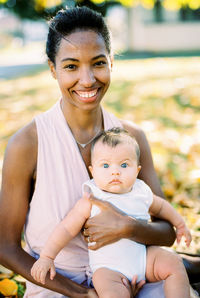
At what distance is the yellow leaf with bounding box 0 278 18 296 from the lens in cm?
264

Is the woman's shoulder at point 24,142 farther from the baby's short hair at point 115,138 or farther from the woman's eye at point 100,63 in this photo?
the woman's eye at point 100,63

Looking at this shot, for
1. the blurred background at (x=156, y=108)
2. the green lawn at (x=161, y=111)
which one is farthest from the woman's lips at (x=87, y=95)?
the green lawn at (x=161, y=111)

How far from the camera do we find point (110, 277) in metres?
2.00

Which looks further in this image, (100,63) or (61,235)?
(100,63)

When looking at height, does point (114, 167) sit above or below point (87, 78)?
below

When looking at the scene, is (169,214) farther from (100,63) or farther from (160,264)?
(100,63)

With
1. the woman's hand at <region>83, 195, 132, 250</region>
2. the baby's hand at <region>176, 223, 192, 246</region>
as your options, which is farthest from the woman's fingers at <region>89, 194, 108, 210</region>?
the baby's hand at <region>176, 223, 192, 246</region>

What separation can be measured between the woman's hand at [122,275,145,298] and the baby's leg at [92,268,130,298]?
0.02 meters

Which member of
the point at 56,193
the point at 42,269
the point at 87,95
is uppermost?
the point at 87,95

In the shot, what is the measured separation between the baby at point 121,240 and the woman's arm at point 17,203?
0.16 meters

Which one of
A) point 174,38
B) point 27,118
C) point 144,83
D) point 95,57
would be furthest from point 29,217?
point 174,38

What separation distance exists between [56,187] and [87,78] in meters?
0.64

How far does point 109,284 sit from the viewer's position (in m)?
1.96

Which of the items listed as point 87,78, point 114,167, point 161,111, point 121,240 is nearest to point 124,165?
point 114,167
